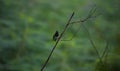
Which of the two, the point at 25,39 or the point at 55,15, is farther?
the point at 55,15

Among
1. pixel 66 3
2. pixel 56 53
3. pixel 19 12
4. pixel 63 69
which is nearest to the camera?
pixel 63 69

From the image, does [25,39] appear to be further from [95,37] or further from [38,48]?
[95,37]

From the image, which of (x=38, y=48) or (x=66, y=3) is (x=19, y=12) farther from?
(x=66, y=3)

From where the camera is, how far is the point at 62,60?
2.96 m

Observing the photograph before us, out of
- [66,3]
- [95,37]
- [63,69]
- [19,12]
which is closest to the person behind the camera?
[63,69]

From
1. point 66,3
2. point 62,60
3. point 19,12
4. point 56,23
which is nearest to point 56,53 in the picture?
point 62,60

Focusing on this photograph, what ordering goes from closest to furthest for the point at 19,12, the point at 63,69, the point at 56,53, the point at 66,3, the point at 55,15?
the point at 63,69
the point at 56,53
the point at 19,12
the point at 55,15
the point at 66,3

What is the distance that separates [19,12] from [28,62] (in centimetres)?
79

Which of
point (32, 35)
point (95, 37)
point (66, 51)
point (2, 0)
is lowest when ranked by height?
point (95, 37)

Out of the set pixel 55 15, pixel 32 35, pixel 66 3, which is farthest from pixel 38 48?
pixel 66 3

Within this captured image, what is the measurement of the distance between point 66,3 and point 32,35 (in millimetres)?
1569

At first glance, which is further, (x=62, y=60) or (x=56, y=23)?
(x=56, y=23)

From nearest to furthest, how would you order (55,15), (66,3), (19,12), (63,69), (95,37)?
(63,69) → (19,12) → (95,37) → (55,15) → (66,3)

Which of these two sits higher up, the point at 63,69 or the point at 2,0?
the point at 2,0
